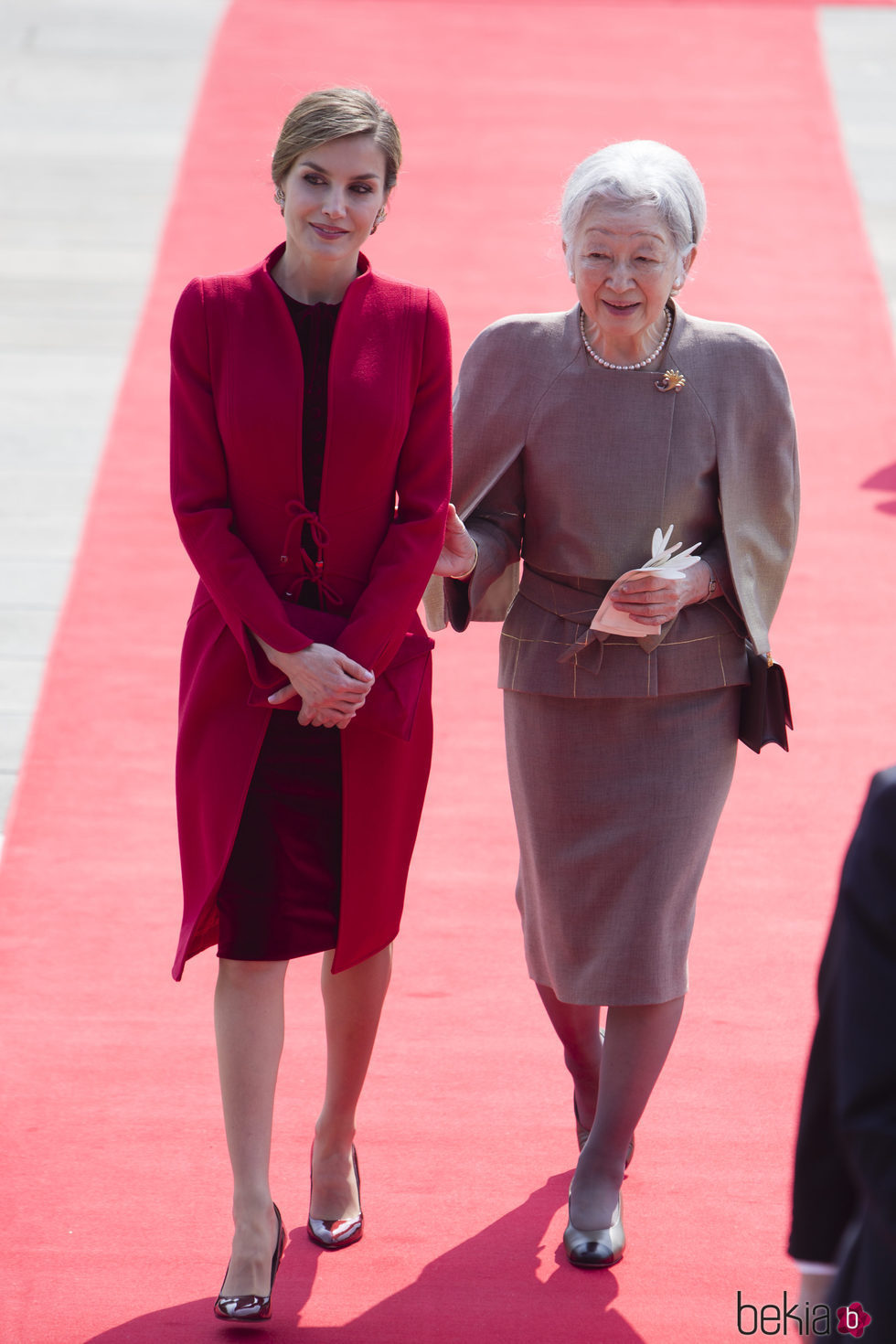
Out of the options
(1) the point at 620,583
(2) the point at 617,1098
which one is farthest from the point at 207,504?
(2) the point at 617,1098

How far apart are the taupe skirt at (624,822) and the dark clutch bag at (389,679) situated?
0.26m

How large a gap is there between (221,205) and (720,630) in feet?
21.1

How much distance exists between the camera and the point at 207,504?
2.50 meters

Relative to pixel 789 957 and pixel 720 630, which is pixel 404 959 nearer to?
pixel 789 957

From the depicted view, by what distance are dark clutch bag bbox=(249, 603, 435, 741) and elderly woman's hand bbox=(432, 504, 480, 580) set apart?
12 centimetres

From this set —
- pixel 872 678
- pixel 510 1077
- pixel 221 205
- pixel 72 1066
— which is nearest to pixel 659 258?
pixel 510 1077

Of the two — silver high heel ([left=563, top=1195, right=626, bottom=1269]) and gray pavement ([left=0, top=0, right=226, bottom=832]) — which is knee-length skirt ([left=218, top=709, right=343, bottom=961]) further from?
gray pavement ([left=0, top=0, right=226, bottom=832])

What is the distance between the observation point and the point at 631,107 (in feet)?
31.1

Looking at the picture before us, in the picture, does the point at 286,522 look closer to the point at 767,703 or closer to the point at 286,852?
the point at 286,852

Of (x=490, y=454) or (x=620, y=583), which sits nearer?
(x=620, y=583)

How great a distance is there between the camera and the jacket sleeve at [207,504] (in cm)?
245

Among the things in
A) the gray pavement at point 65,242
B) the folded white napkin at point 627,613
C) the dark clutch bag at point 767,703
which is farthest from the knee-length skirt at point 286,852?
the gray pavement at point 65,242

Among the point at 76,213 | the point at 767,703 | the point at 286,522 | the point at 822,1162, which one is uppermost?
the point at 76,213

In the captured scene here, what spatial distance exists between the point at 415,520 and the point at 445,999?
1.33 metres
